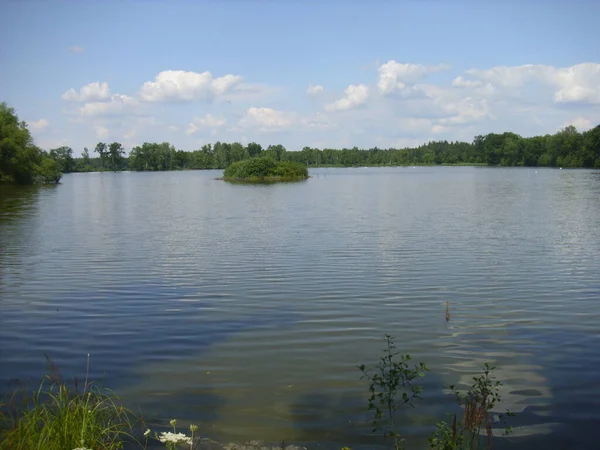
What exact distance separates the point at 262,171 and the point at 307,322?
93.3 m

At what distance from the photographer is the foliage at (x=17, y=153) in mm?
77312

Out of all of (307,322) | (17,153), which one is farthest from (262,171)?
(307,322)

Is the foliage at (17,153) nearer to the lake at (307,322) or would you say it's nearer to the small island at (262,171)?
the small island at (262,171)

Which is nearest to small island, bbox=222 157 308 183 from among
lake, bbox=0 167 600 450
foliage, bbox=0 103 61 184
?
foliage, bbox=0 103 61 184

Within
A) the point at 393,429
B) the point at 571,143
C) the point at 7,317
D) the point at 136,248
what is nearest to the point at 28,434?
the point at 393,429

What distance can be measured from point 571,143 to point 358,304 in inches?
6602

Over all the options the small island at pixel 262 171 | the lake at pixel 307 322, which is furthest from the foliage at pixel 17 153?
the lake at pixel 307 322

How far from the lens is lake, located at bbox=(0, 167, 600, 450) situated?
7.60 meters

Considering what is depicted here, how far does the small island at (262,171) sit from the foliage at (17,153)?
34.1m

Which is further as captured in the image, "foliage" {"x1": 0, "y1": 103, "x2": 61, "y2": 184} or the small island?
the small island

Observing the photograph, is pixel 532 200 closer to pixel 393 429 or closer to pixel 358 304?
pixel 358 304

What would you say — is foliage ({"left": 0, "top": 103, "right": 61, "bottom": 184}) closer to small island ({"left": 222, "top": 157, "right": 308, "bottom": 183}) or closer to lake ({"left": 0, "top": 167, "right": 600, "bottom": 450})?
small island ({"left": 222, "top": 157, "right": 308, "bottom": 183})

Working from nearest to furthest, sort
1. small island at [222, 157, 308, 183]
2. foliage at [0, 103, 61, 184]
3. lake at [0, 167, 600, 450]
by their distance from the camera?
lake at [0, 167, 600, 450]
foliage at [0, 103, 61, 184]
small island at [222, 157, 308, 183]

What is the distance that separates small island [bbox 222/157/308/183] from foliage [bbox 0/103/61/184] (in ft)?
112
